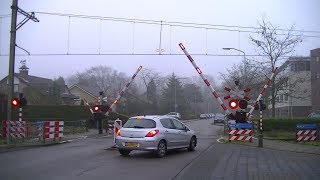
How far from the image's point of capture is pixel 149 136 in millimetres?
15062

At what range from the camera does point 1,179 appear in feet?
33.0

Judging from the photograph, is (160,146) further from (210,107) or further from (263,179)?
(210,107)

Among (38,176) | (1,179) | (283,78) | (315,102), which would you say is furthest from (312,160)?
(315,102)

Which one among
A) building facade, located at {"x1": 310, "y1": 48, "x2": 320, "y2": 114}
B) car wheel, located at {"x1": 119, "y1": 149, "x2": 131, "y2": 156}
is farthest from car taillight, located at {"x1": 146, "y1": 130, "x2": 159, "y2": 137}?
building facade, located at {"x1": 310, "y1": 48, "x2": 320, "y2": 114}

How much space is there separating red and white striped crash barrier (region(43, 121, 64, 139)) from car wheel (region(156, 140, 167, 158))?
8.54 meters

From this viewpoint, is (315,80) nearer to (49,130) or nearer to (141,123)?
(49,130)

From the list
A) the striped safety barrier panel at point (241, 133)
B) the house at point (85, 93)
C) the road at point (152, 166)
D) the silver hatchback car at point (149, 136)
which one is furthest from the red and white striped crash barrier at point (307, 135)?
the house at point (85, 93)

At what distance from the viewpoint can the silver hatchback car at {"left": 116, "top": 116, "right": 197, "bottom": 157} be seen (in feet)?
49.3

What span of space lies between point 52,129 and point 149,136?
30.4 feet

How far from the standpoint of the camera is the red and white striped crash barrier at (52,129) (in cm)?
2205

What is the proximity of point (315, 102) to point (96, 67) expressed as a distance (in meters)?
63.6

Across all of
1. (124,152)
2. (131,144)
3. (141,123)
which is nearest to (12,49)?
(124,152)

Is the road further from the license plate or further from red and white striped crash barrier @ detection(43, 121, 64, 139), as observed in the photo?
red and white striped crash barrier @ detection(43, 121, 64, 139)

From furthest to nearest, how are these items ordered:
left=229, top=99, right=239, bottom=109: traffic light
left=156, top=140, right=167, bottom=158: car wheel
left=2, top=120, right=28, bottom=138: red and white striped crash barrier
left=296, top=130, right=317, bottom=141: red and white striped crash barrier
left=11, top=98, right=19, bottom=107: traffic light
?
left=296, top=130, right=317, bottom=141: red and white striped crash barrier < left=11, top=98, right=19, bottom=107: traffic light < left=2, top=120, right=28, bottom=138: red and white striped crash barrier < left=229, top=99, right=239, bottom=109: traffic light < left=156, top=140, right=167, bottom=158: car wheel
